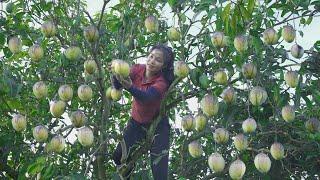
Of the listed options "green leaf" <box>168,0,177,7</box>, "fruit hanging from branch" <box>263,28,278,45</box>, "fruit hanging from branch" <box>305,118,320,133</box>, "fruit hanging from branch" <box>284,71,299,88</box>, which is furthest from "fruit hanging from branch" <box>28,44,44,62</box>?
"fruit hanging from branch" <box>305,118,320,133</box>

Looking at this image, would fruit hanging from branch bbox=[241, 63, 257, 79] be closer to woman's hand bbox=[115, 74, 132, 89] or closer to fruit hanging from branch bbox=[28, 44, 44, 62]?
woman's hand bbox=[115, 74, 132, 89]

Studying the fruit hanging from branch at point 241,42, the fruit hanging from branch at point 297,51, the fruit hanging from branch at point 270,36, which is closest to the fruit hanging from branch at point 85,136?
the fruit hanging from branch at point 241,42

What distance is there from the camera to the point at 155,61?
3.43 m

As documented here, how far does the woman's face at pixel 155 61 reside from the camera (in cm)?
342

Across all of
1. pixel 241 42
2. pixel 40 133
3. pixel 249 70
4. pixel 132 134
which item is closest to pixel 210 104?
pixel 249 70

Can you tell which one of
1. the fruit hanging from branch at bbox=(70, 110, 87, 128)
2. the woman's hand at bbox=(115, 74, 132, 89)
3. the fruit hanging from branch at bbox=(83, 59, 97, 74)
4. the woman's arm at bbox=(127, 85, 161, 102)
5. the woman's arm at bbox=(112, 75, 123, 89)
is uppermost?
the fruit hanging from branch at bbox=(83, 59, 97, 74)

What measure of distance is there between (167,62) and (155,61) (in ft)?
0.26

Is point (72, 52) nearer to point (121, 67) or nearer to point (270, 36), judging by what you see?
point (121, 67)

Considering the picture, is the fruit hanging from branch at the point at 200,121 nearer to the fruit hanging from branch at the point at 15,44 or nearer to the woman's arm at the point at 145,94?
the woman's arm at the point at 145,94

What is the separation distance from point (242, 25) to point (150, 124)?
100 centimetres

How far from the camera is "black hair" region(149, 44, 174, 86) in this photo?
343 centimetres

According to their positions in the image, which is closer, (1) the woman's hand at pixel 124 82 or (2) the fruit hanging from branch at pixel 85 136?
(1) the woman's hand at pixel 124 82

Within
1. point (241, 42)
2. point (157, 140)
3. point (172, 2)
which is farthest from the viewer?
point (157, 140)

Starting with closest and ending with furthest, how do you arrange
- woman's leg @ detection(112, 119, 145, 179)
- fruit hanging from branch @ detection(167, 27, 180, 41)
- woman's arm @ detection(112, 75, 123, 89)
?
woman's arm @ detection(112, 75, 123, 89) < fruit hanging from branch @ detection(167, 27, 180, 41) < woman's leg @ detection(112, 119, 145, 179)
